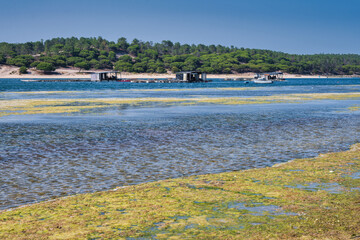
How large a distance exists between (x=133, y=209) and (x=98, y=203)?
117cm

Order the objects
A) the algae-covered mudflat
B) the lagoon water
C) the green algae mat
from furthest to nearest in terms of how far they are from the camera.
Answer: the lagoon water, the algae-covered mudflat, the green algae mat

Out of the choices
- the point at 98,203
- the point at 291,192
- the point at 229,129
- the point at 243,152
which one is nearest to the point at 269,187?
the point at 291,192

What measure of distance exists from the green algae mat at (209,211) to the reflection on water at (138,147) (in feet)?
5.57

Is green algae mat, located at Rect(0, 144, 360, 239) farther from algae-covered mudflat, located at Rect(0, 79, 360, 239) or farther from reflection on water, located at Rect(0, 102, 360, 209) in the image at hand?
reflection on water, located at Rect(0, 102, 360, 209)

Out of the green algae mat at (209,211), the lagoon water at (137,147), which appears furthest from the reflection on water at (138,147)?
the green algae mat at (209,211)

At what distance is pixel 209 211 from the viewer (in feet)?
34.9

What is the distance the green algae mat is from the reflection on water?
1699 mm

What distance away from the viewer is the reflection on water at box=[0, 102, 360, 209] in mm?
14781

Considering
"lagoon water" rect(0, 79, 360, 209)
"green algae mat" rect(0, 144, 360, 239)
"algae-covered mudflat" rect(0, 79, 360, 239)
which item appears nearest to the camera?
"green algae mat" rect(0, 144, 360, 239)

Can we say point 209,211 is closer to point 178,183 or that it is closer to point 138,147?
point 178,183

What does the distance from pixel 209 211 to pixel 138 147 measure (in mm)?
11003

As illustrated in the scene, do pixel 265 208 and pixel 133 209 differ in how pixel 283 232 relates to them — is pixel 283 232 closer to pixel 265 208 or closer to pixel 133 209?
pixel 265 208

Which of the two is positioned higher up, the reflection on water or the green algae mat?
the green algae mat

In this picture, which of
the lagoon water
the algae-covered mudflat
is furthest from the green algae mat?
the lagoon water
